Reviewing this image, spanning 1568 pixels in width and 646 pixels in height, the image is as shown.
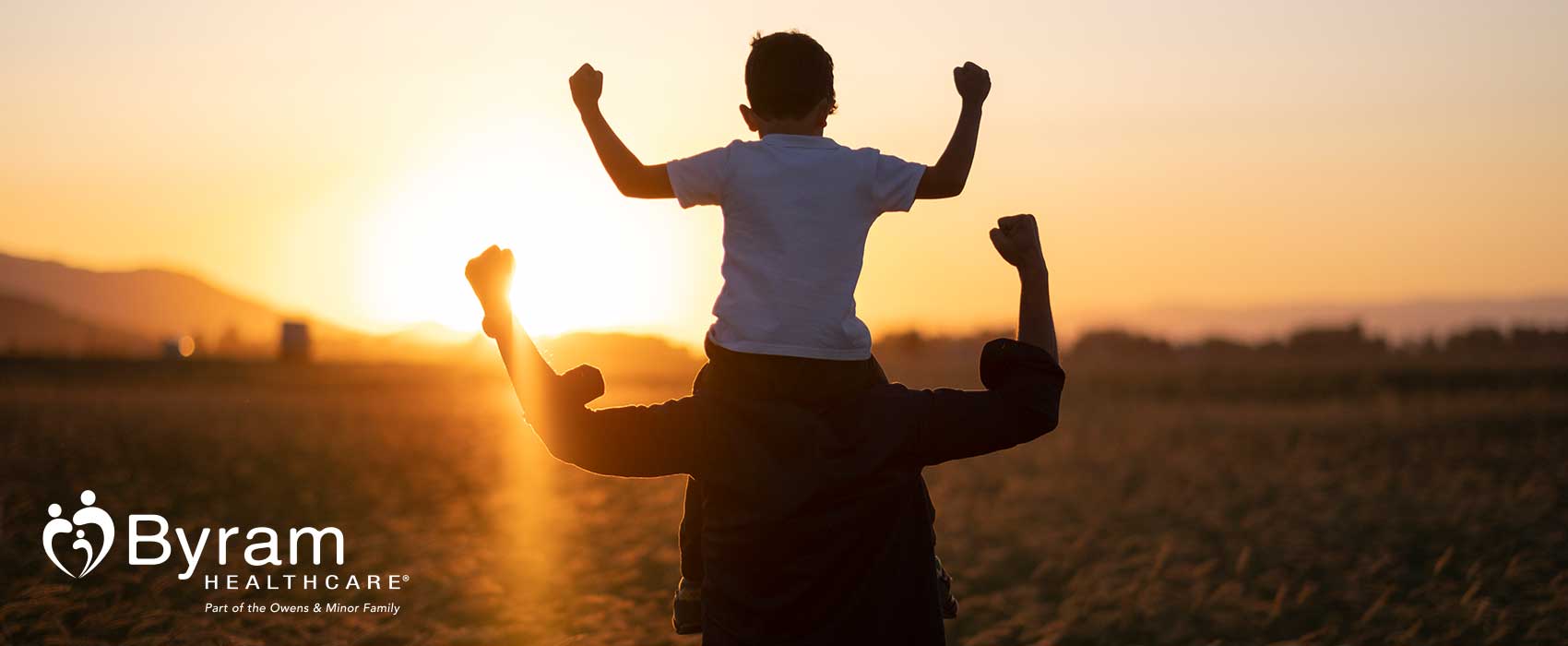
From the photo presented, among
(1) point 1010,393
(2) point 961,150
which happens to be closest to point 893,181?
(2) point 961,150

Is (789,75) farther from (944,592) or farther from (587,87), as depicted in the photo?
(944,592)

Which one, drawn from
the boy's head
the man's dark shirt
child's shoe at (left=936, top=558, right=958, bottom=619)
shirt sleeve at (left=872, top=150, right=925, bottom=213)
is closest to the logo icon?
the man's dark shirt

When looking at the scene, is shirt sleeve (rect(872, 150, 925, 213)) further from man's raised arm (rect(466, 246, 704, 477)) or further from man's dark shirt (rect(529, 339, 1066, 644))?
man's raised arm (rect(466, 246, 704, 477))

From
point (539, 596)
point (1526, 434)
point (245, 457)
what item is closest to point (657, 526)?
point (539, 596)

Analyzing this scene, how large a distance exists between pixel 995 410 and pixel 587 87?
137 cm

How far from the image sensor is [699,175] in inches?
138

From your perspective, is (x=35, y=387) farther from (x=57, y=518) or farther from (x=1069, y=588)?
(x=1069, y=588)

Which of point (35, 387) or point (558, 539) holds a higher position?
point (35, 387)

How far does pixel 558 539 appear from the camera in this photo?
998cm

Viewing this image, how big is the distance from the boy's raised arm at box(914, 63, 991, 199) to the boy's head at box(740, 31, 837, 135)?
0.33 meters

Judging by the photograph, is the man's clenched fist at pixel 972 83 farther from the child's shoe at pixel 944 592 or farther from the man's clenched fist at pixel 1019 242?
the child's shoe at pixel 944 592

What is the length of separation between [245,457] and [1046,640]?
9.93 m

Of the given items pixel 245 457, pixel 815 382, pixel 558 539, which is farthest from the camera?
pixel 245 457

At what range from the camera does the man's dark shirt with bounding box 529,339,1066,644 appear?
351 cm
